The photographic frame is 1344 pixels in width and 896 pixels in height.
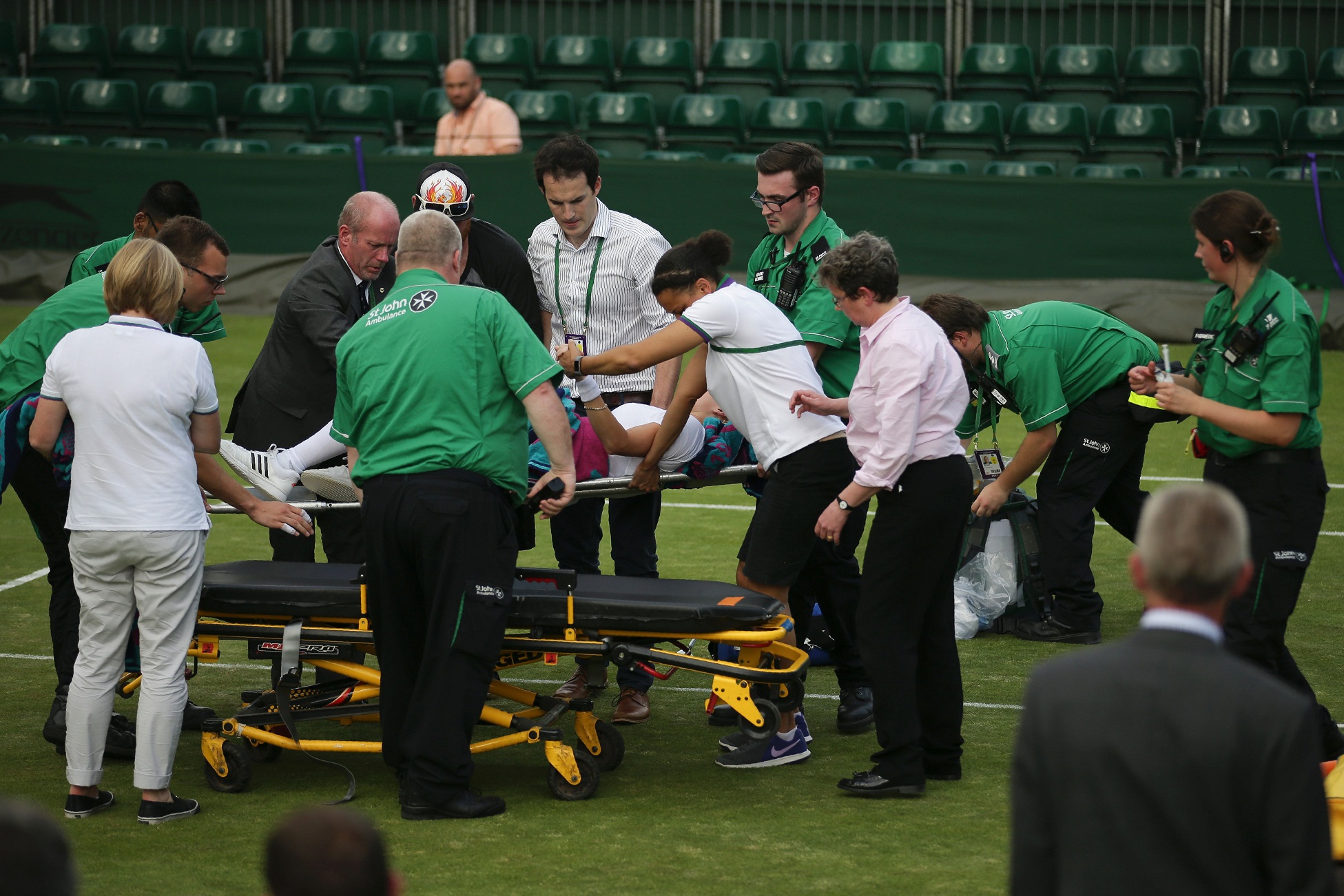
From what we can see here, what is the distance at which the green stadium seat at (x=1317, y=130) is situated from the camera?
15581mm

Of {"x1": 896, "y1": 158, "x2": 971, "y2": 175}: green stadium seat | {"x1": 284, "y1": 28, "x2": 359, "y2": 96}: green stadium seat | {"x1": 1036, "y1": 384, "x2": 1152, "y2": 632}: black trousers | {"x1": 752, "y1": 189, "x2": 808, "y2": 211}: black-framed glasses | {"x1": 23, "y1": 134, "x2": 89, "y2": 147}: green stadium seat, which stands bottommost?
{"x1": 1036, "y1": 384, "x2": 1152, "y2": 632}: black trousers

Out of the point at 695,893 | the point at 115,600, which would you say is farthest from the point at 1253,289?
the point at 115,600

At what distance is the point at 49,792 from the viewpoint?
16.3 feet

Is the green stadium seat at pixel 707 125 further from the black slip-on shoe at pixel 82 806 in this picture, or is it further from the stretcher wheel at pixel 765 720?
the black slip-on shoe at pixel 82 806

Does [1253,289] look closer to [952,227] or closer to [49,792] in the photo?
[49,792]

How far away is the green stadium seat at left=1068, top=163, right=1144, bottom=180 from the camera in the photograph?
605 inches


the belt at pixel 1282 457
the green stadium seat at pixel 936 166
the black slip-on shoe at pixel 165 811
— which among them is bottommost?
the black slip-on shoe at pixel 165 811

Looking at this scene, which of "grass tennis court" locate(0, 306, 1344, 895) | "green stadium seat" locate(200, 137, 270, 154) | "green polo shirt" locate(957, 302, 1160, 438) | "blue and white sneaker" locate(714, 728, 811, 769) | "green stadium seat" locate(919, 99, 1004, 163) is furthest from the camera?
"green stadium seat" locate(919, 99, 1004, 163)

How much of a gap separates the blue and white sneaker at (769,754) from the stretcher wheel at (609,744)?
0.36 m

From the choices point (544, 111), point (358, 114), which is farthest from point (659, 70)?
point (358, 114)

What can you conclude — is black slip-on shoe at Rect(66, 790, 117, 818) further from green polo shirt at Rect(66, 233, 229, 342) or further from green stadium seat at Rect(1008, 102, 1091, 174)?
green stadium seat at Rect(1008, 102, 1091, 174)

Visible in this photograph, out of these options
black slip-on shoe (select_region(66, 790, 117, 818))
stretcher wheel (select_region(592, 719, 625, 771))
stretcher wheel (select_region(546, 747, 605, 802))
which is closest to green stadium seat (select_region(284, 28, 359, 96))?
stretcher wheel (select_region(592, 719, 625, 771))

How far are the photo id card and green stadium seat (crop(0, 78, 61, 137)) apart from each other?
13.6 m

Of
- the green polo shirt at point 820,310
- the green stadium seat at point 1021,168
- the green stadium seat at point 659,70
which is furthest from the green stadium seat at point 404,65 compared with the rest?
the green polo shirt at point 820,310
